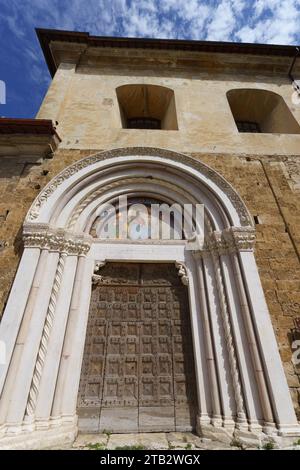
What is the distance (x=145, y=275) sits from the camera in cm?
471

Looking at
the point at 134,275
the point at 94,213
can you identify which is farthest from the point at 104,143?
the point at 134,275

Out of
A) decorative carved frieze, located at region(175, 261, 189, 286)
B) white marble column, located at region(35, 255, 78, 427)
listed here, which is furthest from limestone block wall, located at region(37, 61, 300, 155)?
white marble column, located at region(35, 255, 78, 427)

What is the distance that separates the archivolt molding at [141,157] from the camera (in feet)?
15.1

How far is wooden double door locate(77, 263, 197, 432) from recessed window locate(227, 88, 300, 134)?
5592 mm

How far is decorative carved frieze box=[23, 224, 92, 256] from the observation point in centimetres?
423

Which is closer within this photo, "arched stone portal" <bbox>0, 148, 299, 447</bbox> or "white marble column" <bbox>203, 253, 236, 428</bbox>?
"arched stone portal" <bbox>0, 148, 299, 447</bbox>

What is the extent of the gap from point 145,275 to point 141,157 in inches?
102

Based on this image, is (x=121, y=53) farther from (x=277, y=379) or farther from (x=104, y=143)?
(x=277, y=379)

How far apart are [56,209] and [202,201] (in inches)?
114

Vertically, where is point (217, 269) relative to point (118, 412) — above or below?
above

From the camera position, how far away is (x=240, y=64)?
7871 millimetres

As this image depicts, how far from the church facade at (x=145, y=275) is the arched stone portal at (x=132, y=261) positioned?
0.06 feet

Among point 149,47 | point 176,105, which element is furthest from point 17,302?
point 149,47

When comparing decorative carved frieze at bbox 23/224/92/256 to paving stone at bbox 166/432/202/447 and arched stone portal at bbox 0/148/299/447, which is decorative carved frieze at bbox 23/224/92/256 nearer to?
arched stone portal at bbox 0/148/299/447
